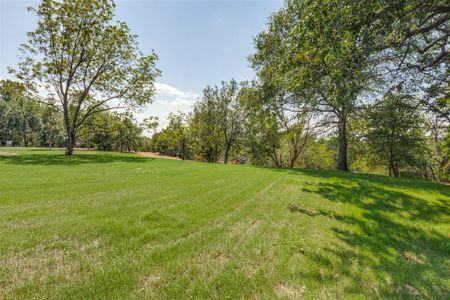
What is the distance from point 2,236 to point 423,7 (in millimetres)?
10309

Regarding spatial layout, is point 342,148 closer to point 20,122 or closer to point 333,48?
point 333,48

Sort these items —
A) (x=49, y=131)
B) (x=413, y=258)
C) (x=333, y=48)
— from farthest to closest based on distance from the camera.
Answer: (x=49, y=131), (x=333, y=48), (x=413, y=258)

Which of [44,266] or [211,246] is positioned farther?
[211,246]

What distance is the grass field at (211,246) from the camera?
106 inches

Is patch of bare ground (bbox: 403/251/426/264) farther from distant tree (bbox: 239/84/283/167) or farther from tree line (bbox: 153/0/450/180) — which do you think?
distant tree (bbox: 239/84/283/167)

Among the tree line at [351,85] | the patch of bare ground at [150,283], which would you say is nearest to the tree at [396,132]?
the tree line at [351,85]

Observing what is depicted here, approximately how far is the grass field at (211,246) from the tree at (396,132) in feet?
20.7

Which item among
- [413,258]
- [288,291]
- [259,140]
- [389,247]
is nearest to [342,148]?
[259,140]

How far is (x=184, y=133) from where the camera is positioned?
3831 centimetres

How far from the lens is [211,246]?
373 cm

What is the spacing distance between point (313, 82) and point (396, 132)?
46.2 ft

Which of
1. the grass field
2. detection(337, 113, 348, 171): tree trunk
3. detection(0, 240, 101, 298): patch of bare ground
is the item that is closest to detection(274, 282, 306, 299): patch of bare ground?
the grass field

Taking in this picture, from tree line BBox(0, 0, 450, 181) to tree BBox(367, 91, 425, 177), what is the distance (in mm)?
70

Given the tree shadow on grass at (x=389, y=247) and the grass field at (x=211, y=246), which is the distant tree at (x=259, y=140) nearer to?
the tree shadow on grass at (x=389, y=247)
